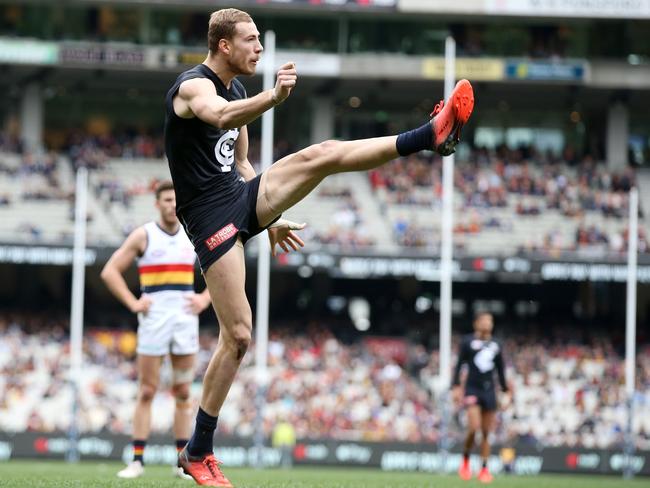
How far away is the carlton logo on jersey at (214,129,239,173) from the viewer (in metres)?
8.20

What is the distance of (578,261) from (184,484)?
2357cm

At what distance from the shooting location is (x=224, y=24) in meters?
8.05

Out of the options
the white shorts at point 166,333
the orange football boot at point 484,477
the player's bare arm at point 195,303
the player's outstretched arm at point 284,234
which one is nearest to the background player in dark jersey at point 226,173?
the player's outstretched arm at point 284,234

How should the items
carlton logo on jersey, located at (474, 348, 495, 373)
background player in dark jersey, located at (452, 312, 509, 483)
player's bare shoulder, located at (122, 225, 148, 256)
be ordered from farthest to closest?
carlton logo on jersey, located at (474, 348, 495, 373), background player in dark jersey, located at (452, 312, 509, 483), player's bare shoulder, located at (122, 225, 148, 256)

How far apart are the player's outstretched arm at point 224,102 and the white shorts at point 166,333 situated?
474 centimetres

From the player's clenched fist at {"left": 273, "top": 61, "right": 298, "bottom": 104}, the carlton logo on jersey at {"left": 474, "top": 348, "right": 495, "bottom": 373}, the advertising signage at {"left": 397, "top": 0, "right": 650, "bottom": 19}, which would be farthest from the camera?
the advertising signage at {"left": 397, "top": 0, "right": 650, "bottom": 19}

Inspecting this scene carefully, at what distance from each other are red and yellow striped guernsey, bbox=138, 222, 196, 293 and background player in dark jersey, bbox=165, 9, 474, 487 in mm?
4333

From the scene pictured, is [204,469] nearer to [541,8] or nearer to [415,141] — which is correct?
[415,141]

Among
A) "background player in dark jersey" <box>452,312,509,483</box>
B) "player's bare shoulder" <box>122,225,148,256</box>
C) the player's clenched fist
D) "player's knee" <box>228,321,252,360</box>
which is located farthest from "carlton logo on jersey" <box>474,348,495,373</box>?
the player's clenched fist

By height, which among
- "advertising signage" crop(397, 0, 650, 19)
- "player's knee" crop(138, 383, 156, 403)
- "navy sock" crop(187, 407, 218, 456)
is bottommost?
"player's knee" crop(138, 383, 156, 403)

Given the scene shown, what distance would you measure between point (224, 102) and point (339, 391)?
21.5 m

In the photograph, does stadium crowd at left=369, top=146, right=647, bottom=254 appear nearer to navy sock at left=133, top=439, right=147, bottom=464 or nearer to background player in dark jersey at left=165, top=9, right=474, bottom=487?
navy sock at left=133, top=439, right=147, bottom=464

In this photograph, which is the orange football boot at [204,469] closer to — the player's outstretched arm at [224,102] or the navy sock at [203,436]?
the navy sock at [203,436]

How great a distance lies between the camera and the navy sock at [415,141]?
25.0 ft
